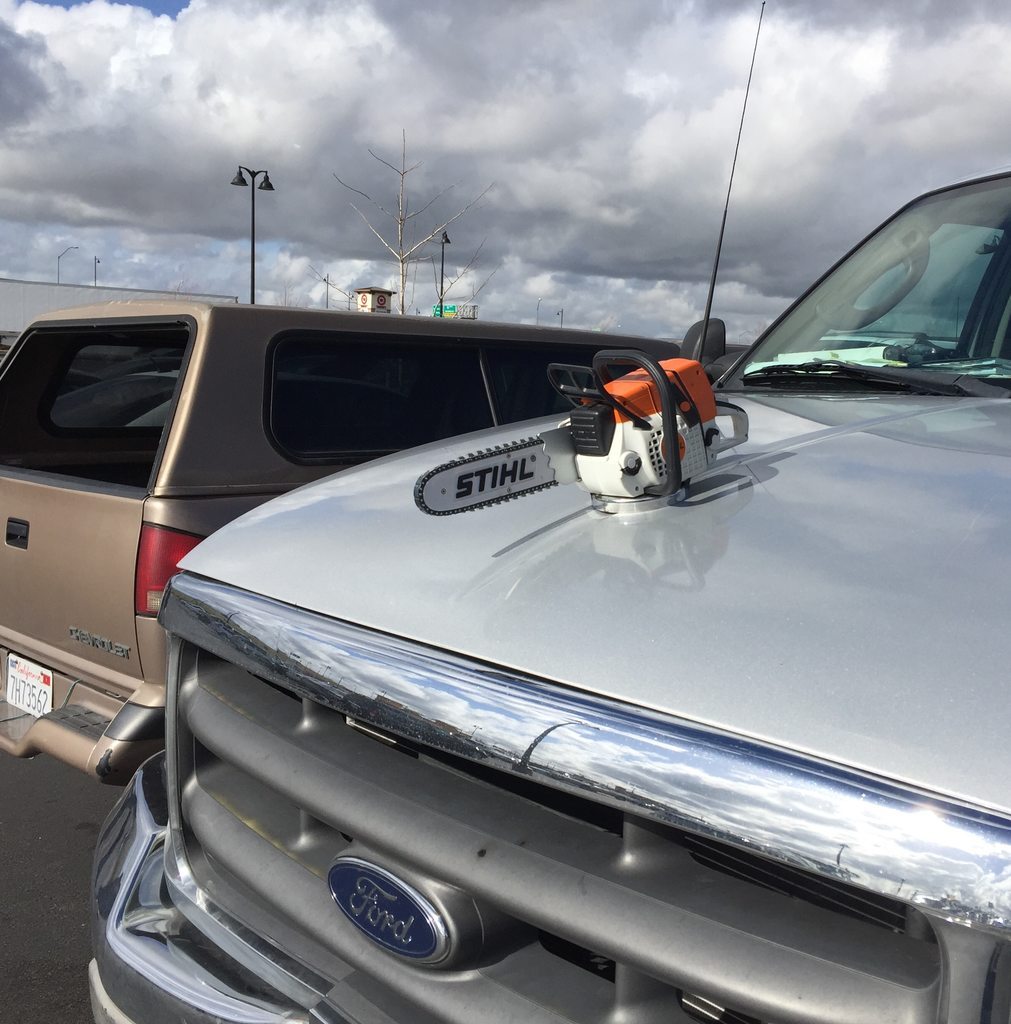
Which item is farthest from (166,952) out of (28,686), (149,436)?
(149,436)

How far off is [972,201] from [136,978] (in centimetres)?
272

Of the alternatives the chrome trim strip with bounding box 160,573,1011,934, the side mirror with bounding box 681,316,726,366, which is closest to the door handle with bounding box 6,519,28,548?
the side mirror with bounding box 681,316,726,366

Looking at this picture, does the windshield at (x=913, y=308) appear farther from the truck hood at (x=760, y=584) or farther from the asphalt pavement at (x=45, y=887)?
the asphalt pavement at (x=45, y=887)

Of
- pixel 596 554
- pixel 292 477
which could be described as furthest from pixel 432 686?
pixel 292 477

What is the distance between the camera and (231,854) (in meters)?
1.69

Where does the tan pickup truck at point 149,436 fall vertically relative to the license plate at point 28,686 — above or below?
above

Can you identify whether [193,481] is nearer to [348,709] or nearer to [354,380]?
[354,380]

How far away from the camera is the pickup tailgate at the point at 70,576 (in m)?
3.31

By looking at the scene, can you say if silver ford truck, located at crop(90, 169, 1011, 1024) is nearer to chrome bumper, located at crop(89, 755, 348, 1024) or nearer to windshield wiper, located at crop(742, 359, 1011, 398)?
chrome bumper, located at crop(89, 755, 348, 1024)

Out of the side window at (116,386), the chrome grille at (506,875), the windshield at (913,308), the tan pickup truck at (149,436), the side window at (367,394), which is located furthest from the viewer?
the side window at (116,386)

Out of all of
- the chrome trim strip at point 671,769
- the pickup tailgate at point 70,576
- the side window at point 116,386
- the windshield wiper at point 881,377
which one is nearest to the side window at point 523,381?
the side window at point 116,386

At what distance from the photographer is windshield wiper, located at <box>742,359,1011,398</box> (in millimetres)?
2221

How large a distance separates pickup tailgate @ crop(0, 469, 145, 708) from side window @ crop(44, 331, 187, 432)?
954 mm

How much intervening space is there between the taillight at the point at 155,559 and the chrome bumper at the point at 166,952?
4.07ft
